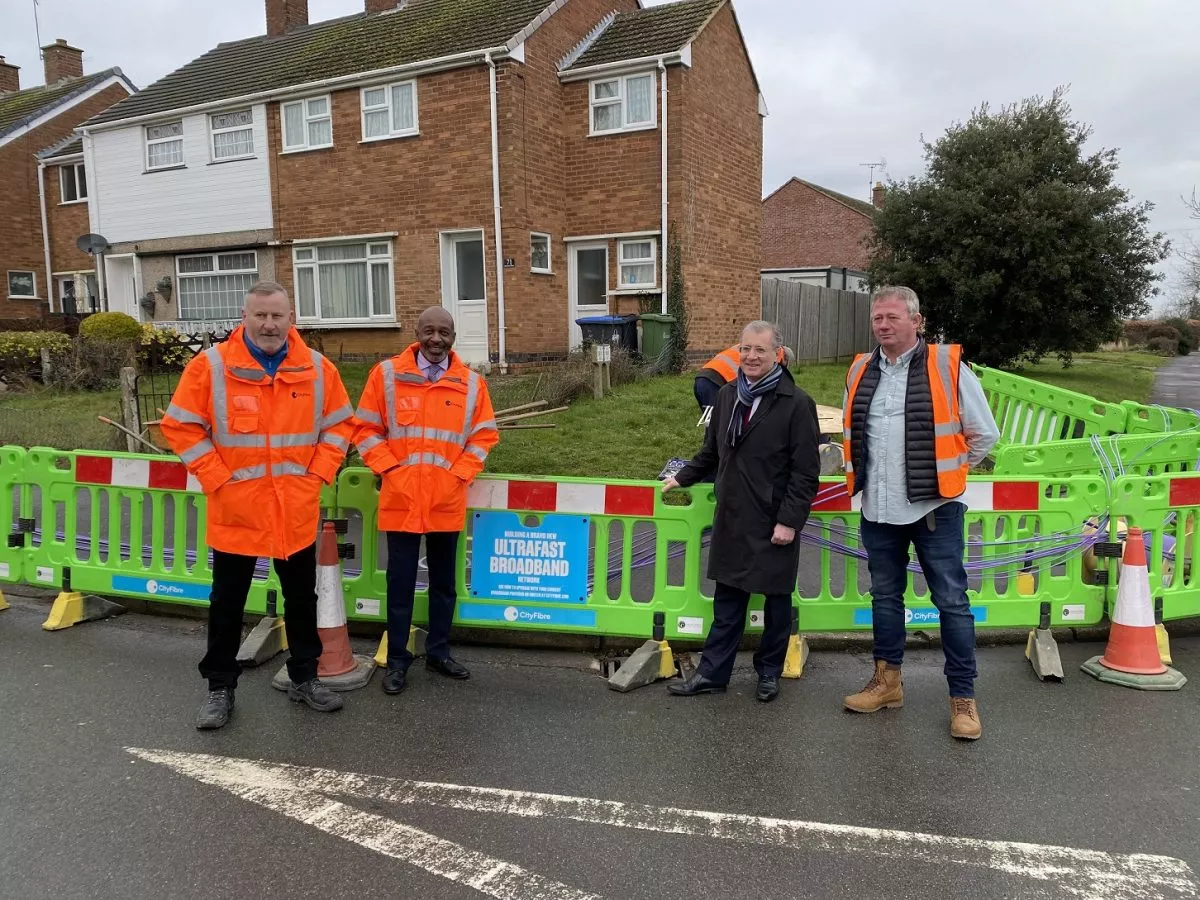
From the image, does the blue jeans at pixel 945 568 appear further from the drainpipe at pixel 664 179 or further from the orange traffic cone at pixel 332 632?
the drainpipe at pixel 664 179

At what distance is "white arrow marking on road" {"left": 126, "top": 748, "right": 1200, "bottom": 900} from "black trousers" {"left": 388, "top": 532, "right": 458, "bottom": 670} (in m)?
1.03

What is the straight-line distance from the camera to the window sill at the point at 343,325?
17.8 metres

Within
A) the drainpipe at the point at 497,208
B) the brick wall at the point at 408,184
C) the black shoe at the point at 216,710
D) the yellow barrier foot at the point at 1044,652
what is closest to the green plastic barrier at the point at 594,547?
the black shoe at the point at 216,710

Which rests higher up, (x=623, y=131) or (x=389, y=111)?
(x=389, y=111)

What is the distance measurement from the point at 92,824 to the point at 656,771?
6.99ft

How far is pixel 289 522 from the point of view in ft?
13.4

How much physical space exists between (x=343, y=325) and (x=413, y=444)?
14.9 meters

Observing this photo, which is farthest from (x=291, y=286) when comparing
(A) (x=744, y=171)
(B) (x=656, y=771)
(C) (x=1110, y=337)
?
(C) (x=1110, y=337)

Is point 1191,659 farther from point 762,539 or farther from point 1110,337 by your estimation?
point 1110,337

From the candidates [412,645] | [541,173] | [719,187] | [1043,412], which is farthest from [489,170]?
[412,645]

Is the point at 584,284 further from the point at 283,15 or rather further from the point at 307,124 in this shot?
the point at 283,15

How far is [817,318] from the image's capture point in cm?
2286

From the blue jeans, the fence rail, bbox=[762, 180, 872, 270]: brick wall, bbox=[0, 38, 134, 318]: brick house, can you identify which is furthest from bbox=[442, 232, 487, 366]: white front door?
bbox=[762, 180, 872, 270]: brick wall

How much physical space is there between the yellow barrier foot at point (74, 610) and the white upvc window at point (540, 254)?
12.0 m
